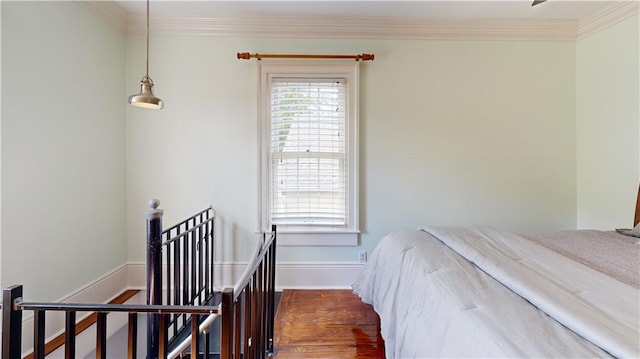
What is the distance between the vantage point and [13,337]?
2.96ft

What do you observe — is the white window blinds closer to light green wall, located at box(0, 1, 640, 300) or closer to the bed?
light green wall, located at box(0, 1, 640, 300)

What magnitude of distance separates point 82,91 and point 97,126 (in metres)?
0.28

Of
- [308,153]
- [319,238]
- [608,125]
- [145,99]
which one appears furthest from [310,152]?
[608,125]

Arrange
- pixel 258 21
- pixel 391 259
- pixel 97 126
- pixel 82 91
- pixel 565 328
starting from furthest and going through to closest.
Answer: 1. pixel 258 21
2. pixel 97 126
3. pixel 82 91
4. pixel 391 259
5. pixel 565 328

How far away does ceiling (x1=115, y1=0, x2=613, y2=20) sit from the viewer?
7.55 ft

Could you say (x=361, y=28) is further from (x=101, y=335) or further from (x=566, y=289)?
(x=101, y=335)

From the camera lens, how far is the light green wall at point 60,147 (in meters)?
1.64

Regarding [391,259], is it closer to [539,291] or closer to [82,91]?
[539,291]

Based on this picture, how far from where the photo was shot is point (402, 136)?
2602 millimetres

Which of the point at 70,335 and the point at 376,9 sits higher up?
the point at 376,9

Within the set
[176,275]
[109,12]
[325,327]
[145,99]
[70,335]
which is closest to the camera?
[70,335]

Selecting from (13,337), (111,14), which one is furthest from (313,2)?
(13,337)

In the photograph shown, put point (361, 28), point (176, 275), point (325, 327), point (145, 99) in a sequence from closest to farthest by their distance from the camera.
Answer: point (145, 99), point (176, 275), point (325, 327), point (361, 28)

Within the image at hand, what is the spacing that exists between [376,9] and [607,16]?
2.03 metres
